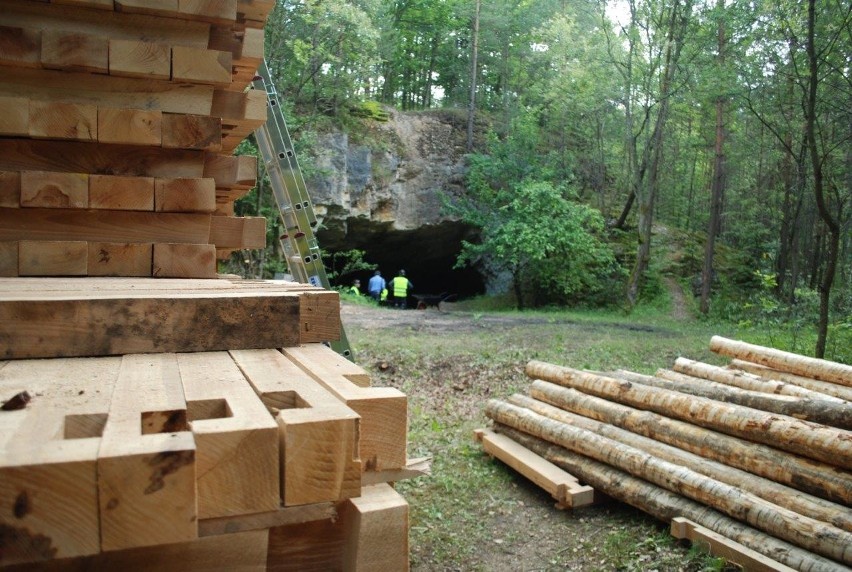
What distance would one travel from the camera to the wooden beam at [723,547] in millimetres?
4711

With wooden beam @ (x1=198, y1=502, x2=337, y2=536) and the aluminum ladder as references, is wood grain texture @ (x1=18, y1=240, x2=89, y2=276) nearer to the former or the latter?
wooden beam @ (x1=198, y1=502, x2=337, y2=536)

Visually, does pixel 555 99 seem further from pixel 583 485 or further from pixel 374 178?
pixel 583 485

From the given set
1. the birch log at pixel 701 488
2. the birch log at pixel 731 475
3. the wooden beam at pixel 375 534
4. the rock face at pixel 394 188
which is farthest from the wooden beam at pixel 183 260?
the rock face at pixel 394 188

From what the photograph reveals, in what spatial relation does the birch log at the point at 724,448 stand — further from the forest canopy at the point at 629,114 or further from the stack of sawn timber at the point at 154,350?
the forest canopy at the point at 629,114

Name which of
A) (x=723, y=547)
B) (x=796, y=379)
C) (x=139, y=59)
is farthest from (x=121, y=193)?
(x=796, y=379)

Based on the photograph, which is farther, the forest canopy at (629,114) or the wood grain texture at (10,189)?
the forest canopy at (629,114)

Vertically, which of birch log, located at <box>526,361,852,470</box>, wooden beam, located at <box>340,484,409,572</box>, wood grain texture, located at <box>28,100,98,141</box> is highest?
wood grain texture, located at <box>28,100,98,141</box>

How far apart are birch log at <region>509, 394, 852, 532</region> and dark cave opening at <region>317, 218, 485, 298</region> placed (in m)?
19.6

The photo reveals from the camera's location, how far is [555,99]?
2775 cm

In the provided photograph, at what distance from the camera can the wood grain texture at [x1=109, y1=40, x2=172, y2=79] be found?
3.58 metres

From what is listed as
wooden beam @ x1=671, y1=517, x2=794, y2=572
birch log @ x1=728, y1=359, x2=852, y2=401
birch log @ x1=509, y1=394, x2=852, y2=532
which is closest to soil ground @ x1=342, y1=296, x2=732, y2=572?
wooden beam @ x1=671, y1=517, x2=794, y2=572

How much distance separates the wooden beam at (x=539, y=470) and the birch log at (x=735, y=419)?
3.44ft

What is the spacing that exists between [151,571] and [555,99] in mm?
28033

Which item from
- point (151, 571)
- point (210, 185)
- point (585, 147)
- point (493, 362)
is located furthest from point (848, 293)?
point (151, 571)
